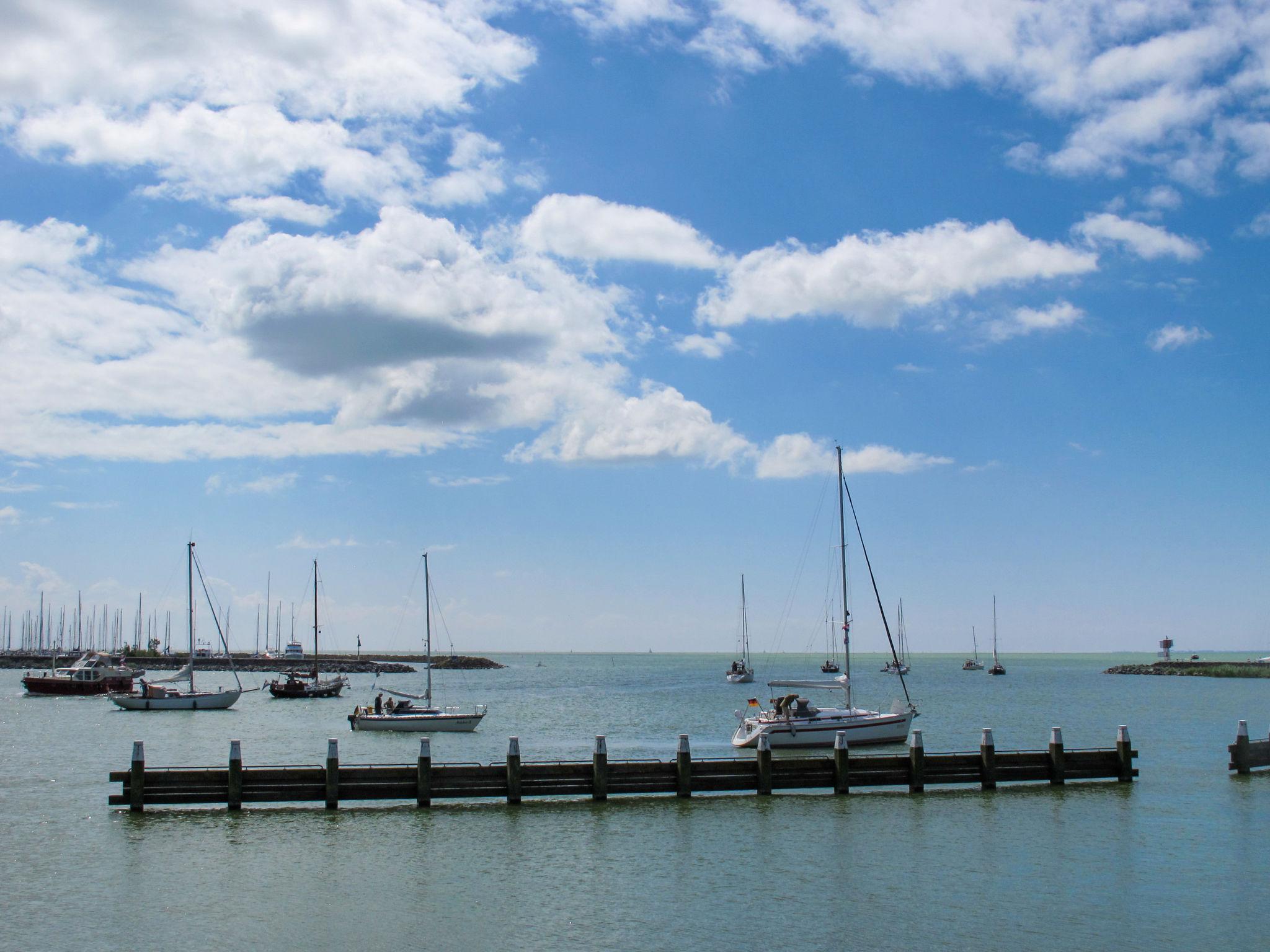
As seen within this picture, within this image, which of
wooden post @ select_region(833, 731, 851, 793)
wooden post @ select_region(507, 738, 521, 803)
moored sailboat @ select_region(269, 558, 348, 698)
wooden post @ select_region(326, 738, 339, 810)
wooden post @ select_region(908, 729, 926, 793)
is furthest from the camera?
moored sailboat @ select_region(269, 558, 348, 698)

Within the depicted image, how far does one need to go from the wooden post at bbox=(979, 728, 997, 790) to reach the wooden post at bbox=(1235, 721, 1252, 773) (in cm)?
1097

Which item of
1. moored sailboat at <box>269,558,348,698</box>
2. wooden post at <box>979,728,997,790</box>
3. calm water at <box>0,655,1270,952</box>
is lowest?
moored sailboat at <box>269,558,348,698</box>

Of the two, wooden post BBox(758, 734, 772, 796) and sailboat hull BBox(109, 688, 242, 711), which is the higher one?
wooden post BBox(758, 734, 772, 796)

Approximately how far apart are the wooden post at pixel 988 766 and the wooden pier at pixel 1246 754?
10.7 meters

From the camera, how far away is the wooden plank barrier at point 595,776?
30.1 metres

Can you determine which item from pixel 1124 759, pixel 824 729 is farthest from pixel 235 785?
pixel 824 729

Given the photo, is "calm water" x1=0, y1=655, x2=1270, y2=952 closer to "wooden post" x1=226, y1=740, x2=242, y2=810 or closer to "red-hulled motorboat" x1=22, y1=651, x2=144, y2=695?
"wooden post" x1=226, y1=740, x2=242, y2=810

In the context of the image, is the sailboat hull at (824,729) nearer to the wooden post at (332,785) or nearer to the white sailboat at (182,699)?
the wooden post at (332,785)

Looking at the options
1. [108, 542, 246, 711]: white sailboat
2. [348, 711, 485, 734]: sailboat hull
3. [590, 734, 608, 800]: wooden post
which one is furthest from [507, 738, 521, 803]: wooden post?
[108, 542, 246, 711]: white sailboat

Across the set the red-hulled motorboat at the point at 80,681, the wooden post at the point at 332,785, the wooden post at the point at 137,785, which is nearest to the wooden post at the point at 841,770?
the wooden post at the point at 332,785

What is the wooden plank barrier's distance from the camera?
30125mm

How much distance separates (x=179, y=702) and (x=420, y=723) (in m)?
39.7

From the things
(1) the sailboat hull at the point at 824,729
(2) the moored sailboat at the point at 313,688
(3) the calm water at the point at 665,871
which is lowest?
(2) the moored sailboat at the point at 313,688

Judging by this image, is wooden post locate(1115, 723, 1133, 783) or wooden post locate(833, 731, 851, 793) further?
wooden post locate(1115, 723, 1133, 783)
